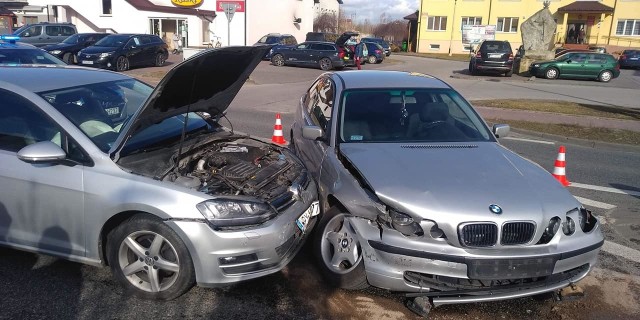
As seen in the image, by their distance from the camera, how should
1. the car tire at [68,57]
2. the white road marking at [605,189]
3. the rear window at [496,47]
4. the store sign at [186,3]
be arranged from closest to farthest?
the white road marking at [605,189] → the car tire at [68,57] → the rear window at [496,47] → the store sign at [186,3]

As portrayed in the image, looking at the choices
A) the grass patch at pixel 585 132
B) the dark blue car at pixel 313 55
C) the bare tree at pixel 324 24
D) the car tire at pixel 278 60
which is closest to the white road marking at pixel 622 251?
the grass patch at pixel 585 132

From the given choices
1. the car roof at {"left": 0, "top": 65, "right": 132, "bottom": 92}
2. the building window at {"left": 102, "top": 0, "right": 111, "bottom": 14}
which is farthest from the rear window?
the building window at {"left": 102, "top": 0, "right": 111, "bottom": 14}

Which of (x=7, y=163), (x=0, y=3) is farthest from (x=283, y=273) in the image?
(x=0, y=3)

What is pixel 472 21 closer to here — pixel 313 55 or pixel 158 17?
pixel 313 55

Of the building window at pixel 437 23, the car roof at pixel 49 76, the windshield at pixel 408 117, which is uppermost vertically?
the building window at pixel 437 23

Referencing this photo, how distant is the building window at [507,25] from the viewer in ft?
162

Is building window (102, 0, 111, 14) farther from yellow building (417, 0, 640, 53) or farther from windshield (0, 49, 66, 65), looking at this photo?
windshield (0, 49, 66, 65)

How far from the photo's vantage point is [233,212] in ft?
11.3

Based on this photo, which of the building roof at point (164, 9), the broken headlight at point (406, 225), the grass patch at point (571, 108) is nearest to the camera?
the broken headlight at point (406, 225)

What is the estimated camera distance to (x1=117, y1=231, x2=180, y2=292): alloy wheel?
3.50 meters

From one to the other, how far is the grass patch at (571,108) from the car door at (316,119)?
9.89 metres

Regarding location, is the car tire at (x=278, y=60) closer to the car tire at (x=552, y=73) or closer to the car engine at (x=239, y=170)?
the car tire at (x=552, y=73)

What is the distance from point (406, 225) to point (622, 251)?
9.01 feet

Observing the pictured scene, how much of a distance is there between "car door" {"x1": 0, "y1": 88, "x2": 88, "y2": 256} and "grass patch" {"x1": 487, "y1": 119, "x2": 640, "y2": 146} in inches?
386
